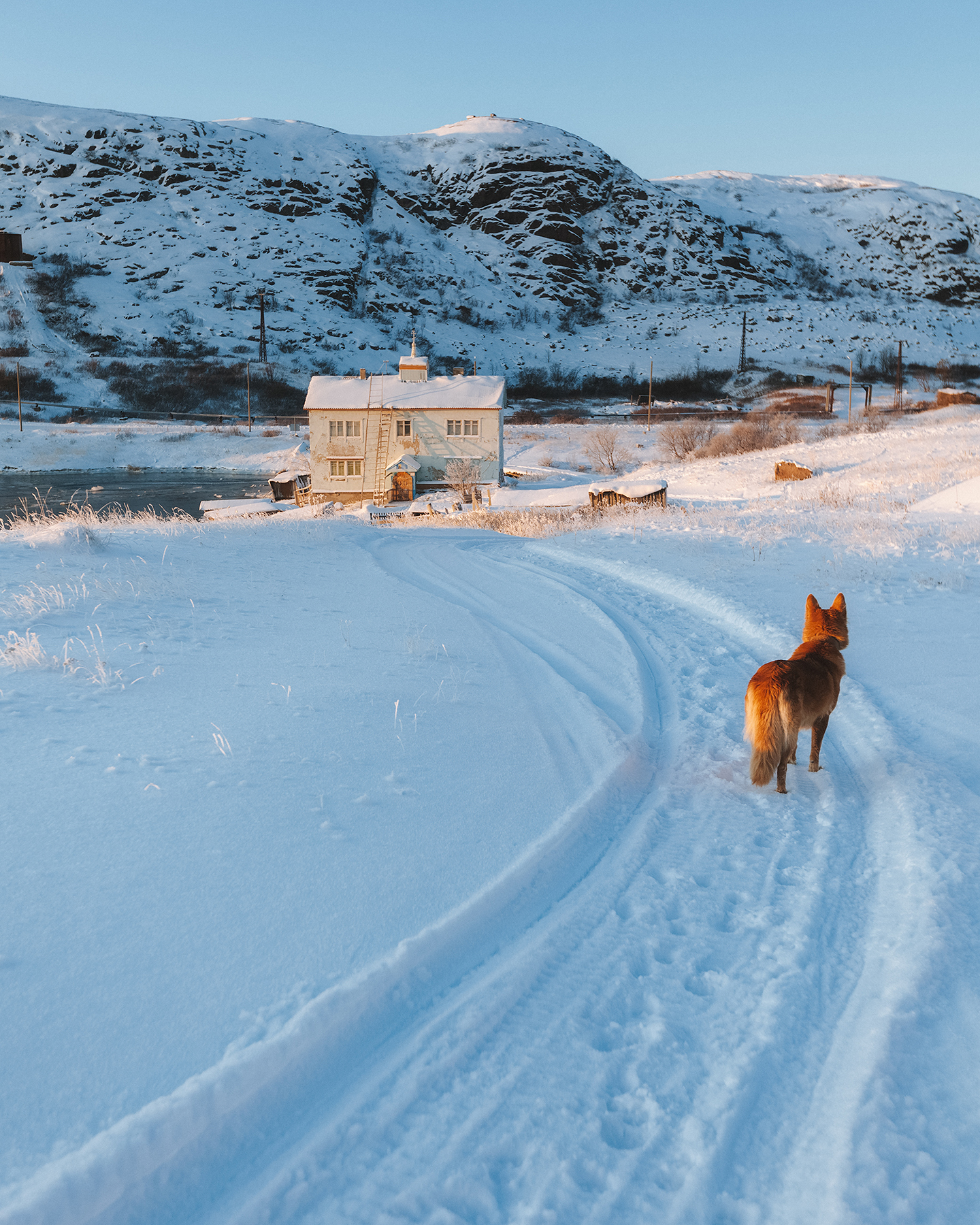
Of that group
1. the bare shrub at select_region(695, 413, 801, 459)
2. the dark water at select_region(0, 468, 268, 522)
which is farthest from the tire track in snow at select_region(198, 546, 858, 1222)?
the bare shrub at select_region(695, 413, 801, 459)

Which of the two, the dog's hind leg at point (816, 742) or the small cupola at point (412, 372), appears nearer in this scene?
the dog's hind leg at point (816, 742)

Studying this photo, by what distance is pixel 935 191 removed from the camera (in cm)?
18738

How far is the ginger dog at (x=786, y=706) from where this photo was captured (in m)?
4.43

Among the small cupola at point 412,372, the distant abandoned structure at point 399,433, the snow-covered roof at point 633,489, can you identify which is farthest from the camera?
the small cupola at point 412,372

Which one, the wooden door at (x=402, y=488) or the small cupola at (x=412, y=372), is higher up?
the small cupola at (x=412, y=372)

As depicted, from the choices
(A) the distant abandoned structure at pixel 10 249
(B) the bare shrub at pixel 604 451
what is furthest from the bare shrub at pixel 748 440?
(A) the distant abandoned structure at pixel 10 249

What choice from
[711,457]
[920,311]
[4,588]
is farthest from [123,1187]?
[920,311]

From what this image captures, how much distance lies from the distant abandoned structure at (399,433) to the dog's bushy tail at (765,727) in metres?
40.2

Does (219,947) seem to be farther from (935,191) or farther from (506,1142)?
(935,191)

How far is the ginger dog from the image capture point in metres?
4.43

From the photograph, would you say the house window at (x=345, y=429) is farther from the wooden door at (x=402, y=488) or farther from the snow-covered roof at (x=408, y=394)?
the wooden door at (x=402, y=488)

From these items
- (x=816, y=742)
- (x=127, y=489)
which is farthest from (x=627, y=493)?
(x=127, y=489)

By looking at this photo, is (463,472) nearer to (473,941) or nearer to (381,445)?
(381,445)

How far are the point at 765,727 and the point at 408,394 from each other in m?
42.8
